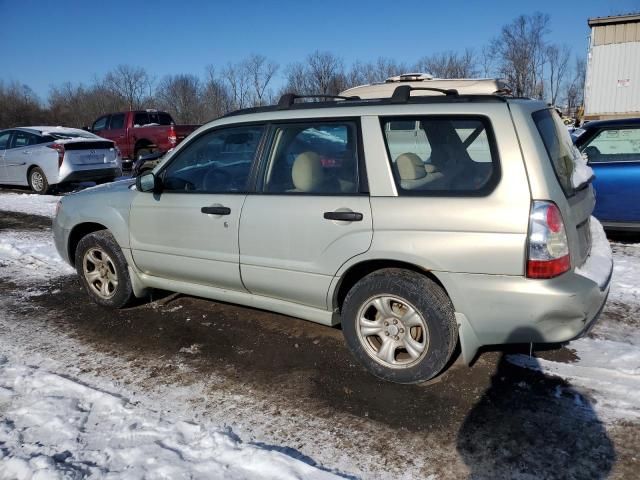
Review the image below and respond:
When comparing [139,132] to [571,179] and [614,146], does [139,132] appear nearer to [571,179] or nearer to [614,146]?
[614,146]

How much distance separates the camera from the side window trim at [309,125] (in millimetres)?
3434

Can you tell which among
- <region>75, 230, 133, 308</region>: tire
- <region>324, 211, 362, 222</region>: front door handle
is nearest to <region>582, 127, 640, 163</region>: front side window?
<region>324, 211, 362, 222</region>: front door handle

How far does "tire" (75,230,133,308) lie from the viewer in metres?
4.70

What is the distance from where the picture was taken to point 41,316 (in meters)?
4.86

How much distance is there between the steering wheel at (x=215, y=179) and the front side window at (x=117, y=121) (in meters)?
14.7

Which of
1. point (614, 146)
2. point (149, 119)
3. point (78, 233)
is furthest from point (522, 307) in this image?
point (149, 119)

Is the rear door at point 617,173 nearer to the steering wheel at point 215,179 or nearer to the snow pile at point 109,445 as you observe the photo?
the steering wheel at point 215,179

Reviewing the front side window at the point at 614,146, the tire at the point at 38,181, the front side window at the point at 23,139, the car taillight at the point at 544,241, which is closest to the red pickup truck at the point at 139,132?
the front side window at the point at 23,139

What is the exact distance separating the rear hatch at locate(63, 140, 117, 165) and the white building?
19.8m

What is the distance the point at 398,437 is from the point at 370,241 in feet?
3.79

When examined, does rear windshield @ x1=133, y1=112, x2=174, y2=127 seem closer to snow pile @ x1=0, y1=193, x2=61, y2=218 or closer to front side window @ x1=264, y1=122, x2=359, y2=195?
snow pile @ x1=0, y1=193, x2=61, y2=218

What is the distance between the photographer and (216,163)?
13.8 feet

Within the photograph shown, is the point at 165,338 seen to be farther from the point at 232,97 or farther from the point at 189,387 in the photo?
the point at 232,97

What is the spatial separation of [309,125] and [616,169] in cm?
460
